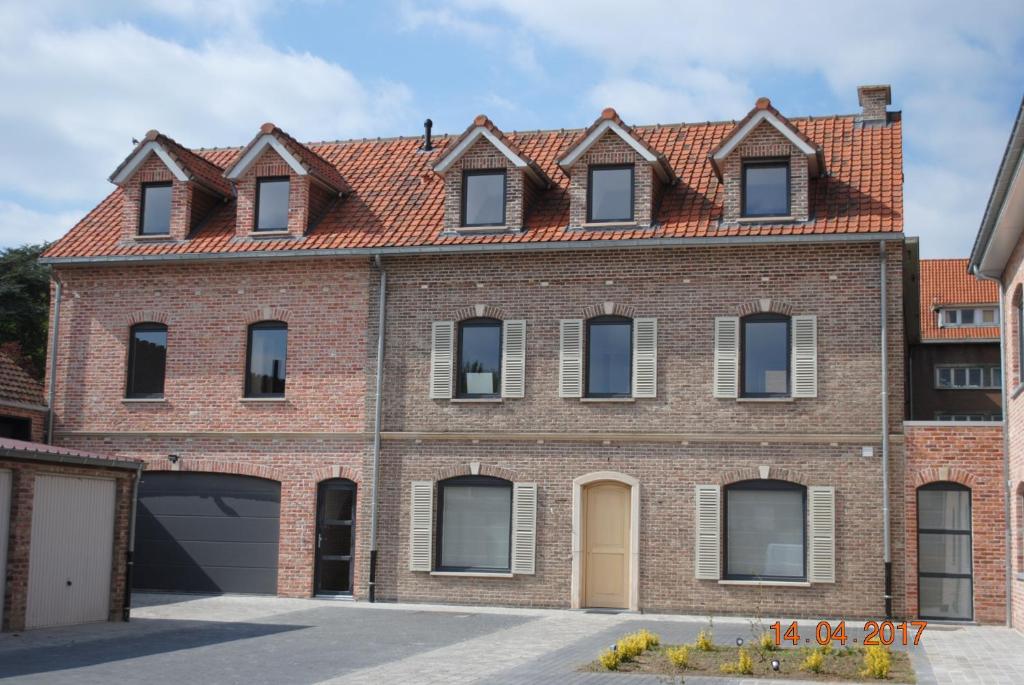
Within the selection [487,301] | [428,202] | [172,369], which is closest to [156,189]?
[172,369]

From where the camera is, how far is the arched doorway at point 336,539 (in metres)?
23.8

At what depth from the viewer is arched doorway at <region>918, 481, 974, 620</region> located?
69.3 feet

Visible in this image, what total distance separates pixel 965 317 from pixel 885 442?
33246mm

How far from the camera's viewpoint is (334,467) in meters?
23.8

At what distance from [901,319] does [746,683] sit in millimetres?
10474

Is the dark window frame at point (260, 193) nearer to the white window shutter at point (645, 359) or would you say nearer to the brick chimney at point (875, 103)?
the white window shutter at point (645, 359)

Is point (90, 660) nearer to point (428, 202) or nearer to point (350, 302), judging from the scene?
point (350, 302)

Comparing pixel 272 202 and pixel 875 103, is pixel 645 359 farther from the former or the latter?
pixel 272 202

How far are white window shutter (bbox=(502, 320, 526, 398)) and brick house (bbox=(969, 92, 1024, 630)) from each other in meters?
7.92

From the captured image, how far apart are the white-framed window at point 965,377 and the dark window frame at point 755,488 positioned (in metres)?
29.9

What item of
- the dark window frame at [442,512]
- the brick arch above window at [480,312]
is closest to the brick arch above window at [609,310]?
the brick arch above window at [480,312]

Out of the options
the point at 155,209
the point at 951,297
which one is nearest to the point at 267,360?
the point at 155,209

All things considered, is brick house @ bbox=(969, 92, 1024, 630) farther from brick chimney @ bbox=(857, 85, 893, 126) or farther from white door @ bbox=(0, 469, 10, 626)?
white door @ bbox=(0, 469, 10, 626)

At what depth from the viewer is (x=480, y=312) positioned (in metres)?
23.5
